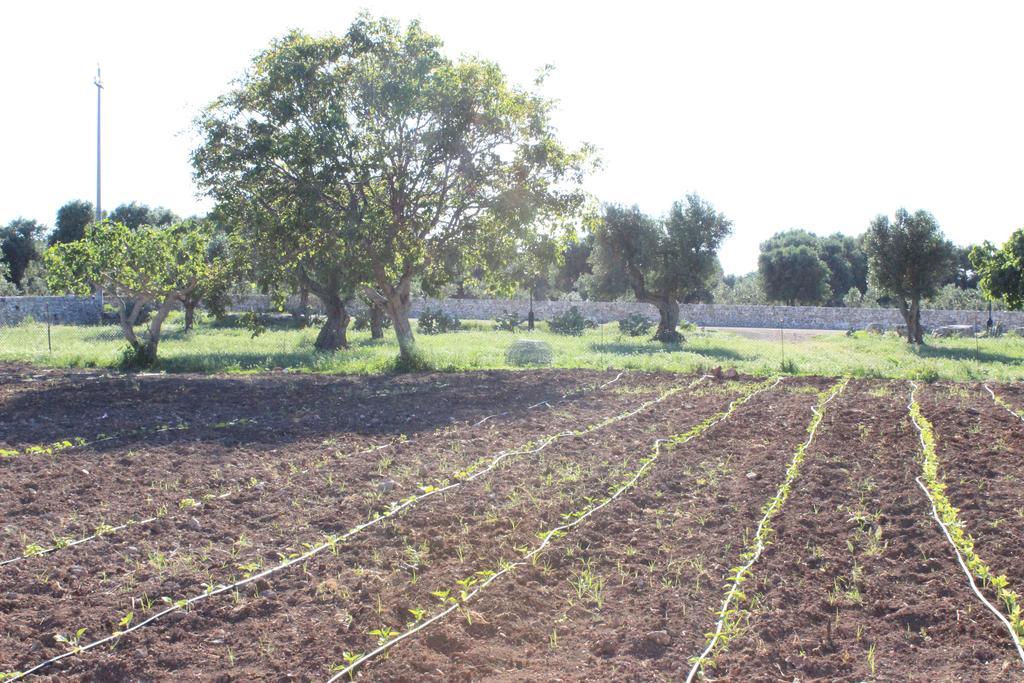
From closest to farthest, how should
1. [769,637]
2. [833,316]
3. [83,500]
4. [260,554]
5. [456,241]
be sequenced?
[769,637], [260,554], [83,500], [456,241], [833,316]

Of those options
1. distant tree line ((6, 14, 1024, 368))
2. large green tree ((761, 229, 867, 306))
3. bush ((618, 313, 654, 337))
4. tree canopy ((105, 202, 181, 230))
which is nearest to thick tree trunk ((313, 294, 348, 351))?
distant tree line ((6, 14, 1024, 368))

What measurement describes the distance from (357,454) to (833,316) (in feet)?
178

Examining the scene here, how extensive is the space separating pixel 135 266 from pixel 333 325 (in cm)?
857

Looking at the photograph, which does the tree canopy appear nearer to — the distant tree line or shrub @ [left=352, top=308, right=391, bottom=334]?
shrub @ [left=352, top=308, right=391, bottom=334]

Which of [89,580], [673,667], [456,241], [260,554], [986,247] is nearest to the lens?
[673,667]

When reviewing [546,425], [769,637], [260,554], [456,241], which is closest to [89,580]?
[260,554]

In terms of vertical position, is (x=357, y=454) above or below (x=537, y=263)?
below

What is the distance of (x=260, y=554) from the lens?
6191 mm

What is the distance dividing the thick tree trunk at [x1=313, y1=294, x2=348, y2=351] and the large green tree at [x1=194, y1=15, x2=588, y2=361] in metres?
7.62

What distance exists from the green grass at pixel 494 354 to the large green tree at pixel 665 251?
2.20m

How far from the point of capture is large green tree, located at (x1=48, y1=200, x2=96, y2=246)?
6475 cm

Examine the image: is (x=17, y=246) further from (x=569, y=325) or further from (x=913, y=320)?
(x=913, y=320)

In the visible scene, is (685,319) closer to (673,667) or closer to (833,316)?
(833,316)

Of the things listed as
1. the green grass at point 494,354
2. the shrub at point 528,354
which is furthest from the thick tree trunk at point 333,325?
the shrub at point 528,354
